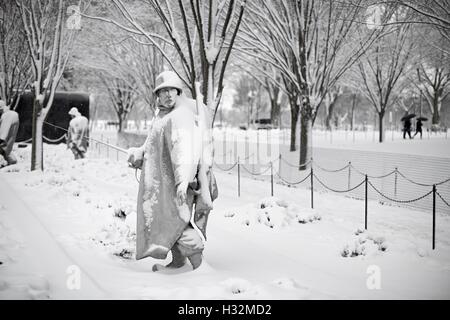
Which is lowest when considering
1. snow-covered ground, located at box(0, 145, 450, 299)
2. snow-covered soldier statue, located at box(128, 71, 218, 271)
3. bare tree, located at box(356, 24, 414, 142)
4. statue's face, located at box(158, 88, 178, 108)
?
snow-covered ground, located at box(0, 145, 450, 299)

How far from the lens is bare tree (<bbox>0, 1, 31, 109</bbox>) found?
13.6 m

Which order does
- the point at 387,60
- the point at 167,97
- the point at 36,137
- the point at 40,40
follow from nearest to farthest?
1. the point at 167,97
2. the point at 40,40
3. the point at 36,137
4. the point at 387,60

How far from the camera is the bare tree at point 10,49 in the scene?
13609mm

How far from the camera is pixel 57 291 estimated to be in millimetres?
3615

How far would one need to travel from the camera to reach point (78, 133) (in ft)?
48.9

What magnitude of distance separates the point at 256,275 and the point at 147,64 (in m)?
15.3

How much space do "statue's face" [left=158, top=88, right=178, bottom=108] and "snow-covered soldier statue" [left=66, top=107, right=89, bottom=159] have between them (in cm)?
1115

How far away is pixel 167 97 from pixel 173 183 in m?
0.94

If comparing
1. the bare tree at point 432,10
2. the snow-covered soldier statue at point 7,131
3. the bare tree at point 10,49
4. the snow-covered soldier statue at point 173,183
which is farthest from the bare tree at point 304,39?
the snow-covered soldier statue at point 173,183

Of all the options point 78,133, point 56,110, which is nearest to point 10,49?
point 78,133

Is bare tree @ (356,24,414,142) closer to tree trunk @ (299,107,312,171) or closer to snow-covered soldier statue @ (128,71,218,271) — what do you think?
tree trunk @ (299,107,312,171)

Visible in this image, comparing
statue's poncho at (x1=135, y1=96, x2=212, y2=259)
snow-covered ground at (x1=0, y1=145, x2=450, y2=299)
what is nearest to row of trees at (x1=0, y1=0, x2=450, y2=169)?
snow-covered ground at (x1=0, y1=145, x2=450, y2=299)

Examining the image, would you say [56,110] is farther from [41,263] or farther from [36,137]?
[41,263]
